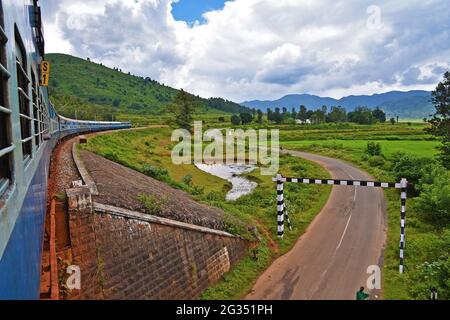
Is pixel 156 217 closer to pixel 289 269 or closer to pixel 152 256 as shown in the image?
pixel 152 256

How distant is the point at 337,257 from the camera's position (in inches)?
475

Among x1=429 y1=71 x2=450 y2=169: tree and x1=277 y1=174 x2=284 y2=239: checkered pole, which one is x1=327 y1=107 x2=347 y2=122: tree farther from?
x1=277 y1=174 x2=284 y2=239: checkered pole

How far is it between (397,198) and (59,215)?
17.9m

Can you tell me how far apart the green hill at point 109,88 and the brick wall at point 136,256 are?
89692 millimetres

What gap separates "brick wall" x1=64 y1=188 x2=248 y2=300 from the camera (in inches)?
299

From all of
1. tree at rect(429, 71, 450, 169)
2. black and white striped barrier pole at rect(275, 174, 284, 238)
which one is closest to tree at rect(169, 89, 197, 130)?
tree at rect(429, 71, 450, 169)

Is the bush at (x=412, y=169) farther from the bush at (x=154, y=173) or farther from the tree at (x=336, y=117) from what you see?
the tree at (x=336, y=117)

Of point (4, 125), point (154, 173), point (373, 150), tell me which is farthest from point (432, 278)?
point (373, 150)

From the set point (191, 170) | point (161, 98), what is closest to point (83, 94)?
point (161, 98)

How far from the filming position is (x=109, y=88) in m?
134

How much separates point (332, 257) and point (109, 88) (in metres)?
134

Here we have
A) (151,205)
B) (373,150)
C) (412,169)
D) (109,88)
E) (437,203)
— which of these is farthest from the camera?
(109,88)

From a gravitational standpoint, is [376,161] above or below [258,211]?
above

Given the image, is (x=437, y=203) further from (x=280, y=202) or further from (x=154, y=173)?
(x=154, y=173)
